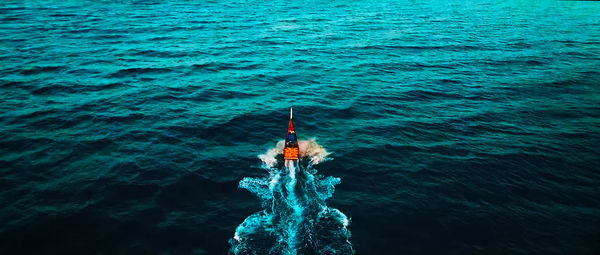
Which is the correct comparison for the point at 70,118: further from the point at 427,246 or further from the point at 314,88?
the point at 427,246

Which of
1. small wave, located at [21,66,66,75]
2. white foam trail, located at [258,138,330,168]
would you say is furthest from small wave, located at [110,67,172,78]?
white foam trail, located at [258,138,330,168]

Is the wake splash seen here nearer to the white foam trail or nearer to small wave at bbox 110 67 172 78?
the white foam trail

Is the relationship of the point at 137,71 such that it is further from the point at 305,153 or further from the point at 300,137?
the point at 305,153

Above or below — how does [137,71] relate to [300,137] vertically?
above

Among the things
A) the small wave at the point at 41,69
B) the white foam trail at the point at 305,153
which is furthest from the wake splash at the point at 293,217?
the small wave at the point at 41,69

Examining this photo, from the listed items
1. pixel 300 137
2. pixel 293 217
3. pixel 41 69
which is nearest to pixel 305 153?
pixel 300 137
